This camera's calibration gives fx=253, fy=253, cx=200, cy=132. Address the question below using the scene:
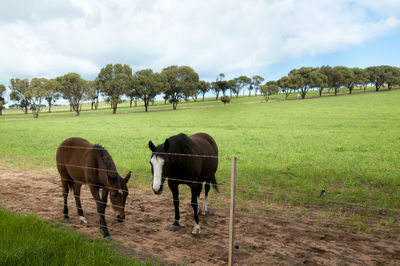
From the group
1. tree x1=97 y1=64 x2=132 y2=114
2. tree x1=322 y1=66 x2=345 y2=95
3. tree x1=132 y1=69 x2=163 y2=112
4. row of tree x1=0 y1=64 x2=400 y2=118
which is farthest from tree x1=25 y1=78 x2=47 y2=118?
tree x1=322 y1=66 x2=345 y2=95

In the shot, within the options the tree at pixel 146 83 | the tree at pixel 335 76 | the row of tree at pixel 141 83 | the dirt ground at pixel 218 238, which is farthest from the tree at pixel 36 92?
the tree at pixel 335 76

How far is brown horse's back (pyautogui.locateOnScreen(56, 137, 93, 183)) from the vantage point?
5711 mm

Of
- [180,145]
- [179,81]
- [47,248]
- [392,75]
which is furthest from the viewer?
[392,75]

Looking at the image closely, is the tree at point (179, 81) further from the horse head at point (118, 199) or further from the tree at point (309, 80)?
the horse head at point (118, 199)

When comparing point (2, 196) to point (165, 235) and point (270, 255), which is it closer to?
point (165, 235)

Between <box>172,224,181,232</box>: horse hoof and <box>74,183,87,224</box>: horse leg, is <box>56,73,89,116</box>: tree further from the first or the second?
<box>172,224,181,232</box>: horse hoof

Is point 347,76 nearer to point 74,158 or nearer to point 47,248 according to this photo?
point 74,158

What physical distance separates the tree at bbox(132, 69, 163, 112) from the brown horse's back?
59.9 metres

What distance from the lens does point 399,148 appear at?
47.5ft

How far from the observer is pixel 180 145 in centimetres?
559

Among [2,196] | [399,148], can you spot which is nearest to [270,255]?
A: [2,196]

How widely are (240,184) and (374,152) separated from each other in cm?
965

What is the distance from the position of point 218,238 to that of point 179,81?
7023cm

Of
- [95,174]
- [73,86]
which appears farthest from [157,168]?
[73,86]
